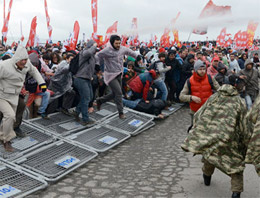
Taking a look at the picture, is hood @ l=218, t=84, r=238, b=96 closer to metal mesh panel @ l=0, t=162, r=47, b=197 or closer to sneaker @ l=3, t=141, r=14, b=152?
metal mesh panel @ l=0, t=162, r=47, b=197

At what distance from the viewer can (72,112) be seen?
8.57 meters

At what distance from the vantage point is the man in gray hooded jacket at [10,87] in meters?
5.57

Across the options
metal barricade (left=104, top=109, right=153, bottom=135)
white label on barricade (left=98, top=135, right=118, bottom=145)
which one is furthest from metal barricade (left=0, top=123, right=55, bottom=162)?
metal barricade (left=104, top=109, right=153, bottom=135)

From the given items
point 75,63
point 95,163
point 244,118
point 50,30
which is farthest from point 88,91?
point 50,30

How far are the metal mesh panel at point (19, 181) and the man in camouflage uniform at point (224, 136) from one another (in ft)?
6.98

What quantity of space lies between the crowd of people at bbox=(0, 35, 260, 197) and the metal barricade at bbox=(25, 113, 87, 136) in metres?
0.17

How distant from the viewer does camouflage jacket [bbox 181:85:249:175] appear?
420 cm

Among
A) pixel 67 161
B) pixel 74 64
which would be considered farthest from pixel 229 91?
pixel 74 64

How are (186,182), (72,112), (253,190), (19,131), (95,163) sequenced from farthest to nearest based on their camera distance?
(72,112)
(19,131)
(95,163)
(186,182)
(253,190)

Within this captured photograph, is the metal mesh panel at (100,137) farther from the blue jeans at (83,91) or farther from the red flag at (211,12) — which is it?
the red flag at (211,12)

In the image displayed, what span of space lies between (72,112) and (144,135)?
1.91m

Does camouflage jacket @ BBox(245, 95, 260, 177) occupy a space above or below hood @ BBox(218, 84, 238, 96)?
below

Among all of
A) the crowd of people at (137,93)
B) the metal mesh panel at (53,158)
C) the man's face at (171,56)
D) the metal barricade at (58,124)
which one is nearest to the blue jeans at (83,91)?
the crowd of people at (137,93)

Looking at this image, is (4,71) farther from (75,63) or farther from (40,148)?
(75,63)
